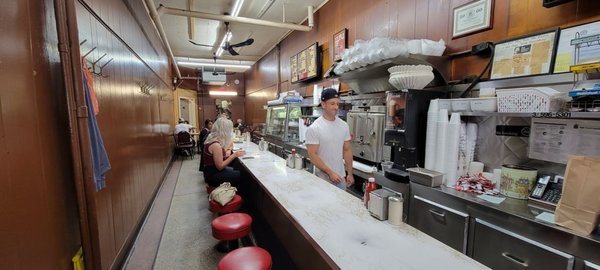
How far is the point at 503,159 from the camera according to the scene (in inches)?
80.8

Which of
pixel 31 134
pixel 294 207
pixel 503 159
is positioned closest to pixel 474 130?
pixel 503 159

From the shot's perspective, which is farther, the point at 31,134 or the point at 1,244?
the point at 31,134

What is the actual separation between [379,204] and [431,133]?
118 cm

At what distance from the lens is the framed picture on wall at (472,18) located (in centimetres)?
218

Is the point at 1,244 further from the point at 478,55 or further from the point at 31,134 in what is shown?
the point at 478,55

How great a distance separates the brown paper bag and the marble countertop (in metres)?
0.71

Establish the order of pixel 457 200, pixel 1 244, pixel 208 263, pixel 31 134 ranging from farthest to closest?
pixel 208 263
pixel 457 200
pixel 31 134
pixel 1 244

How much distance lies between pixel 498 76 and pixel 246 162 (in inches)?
106

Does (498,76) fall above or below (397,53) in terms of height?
below

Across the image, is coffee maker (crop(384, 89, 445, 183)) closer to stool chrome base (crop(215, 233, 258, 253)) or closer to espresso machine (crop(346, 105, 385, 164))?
espresso machine (crop(346, 105, 385, 164))

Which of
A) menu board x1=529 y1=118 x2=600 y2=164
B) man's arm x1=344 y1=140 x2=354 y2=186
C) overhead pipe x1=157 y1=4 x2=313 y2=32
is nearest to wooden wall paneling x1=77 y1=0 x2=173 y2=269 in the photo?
overhead pipe x1=157 y1=4 x2=313 y2=32

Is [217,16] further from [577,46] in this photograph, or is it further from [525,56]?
[577,46]

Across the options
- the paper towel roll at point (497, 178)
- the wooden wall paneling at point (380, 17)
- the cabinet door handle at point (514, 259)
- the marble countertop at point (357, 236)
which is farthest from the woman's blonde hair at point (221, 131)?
the cabinet door handle at point (514, 259)

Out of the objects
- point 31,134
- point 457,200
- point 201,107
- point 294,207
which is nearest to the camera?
point 31,134
